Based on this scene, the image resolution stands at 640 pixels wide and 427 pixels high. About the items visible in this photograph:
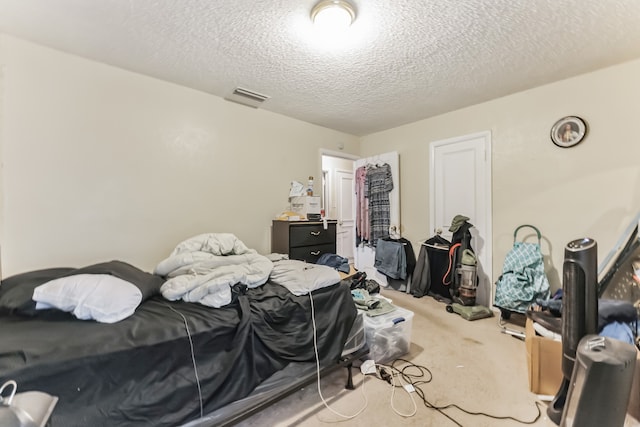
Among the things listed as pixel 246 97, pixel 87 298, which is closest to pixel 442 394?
pixel 87 298

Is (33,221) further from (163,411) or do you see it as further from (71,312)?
(163,411)

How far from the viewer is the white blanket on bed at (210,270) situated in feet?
4.94

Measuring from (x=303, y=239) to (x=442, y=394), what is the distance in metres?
1.84

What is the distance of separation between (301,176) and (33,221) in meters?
2.53

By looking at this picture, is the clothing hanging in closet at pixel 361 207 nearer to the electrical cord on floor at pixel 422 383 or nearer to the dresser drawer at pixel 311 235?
the dresser drawer at pixel 311 235

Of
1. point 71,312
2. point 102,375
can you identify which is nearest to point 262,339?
point 102,375

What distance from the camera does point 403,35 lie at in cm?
183

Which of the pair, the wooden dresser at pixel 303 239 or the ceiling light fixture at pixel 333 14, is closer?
the ceiling light fixture at pixel 333 14

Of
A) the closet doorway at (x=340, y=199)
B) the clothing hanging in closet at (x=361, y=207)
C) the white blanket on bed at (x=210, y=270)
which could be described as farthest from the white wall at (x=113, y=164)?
the closet doorway at (x=340, y=199)

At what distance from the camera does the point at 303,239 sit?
2.99 m

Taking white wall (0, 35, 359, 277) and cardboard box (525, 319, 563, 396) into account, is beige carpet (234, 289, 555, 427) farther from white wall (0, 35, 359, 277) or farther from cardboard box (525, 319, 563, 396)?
white wall (0, 35, 359, 277)

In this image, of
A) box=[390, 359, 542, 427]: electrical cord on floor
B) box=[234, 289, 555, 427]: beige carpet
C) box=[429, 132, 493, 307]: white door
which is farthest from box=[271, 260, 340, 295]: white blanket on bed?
box=[429, 132, 493, 307]: white door

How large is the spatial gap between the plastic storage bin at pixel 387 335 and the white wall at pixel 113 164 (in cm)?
169

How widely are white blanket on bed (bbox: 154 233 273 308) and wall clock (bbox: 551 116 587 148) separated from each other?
9.77 feet
